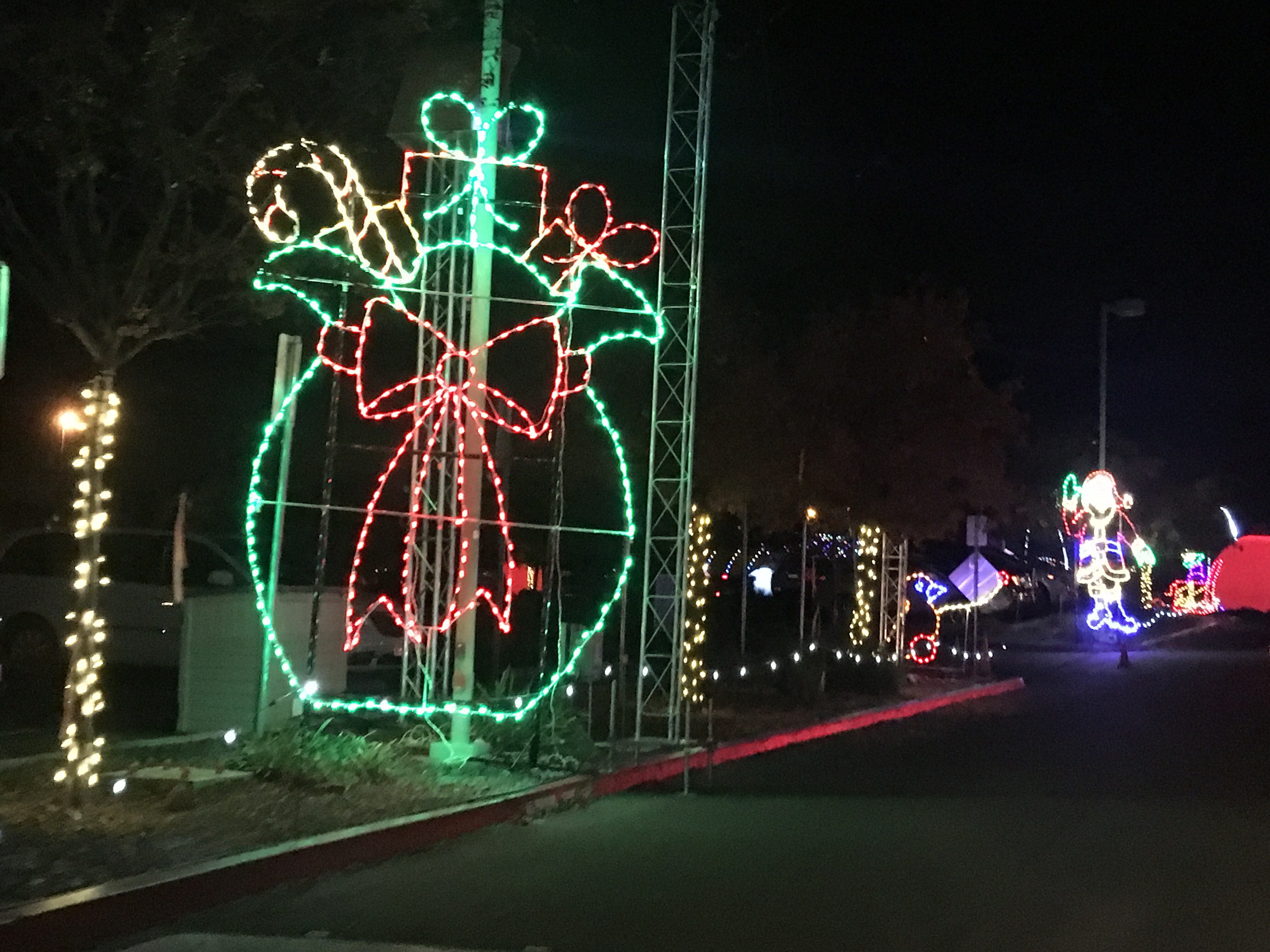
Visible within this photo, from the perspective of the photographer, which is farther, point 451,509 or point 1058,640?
point 1058,640

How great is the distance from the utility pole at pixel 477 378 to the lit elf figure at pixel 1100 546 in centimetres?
2811

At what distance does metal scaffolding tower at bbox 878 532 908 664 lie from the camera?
25312 mm

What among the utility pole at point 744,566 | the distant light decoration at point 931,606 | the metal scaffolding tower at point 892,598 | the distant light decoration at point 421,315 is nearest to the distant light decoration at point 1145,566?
the distant light decoration at point 931,606

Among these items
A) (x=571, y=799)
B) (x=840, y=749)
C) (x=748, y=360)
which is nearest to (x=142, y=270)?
(x=571, y=799)

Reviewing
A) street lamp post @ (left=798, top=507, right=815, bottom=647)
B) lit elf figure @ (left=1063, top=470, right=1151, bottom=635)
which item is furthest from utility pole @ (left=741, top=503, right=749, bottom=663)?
lit elf figure @ (left=1063, top=470, right=1151, bottom=635)

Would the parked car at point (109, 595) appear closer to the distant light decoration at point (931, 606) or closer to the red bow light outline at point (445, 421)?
the red bow light outline at point (445, 421)

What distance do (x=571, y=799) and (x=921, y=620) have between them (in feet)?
78.0

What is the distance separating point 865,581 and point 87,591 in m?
17.8

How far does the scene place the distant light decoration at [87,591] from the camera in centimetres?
899

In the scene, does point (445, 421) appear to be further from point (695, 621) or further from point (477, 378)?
point (695, 621)

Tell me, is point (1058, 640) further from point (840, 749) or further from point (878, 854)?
point (878, 854)

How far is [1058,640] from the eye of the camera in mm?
42156

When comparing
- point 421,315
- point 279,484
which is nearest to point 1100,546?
point 421,315

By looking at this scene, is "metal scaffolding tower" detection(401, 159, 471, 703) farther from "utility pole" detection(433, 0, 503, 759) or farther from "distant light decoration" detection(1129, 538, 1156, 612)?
"distant light decoration" detection(1129, 538, 1156, 612)
